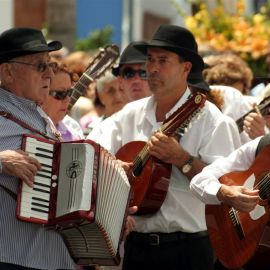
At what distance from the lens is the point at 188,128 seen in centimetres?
751

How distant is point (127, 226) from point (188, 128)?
2.81 ft

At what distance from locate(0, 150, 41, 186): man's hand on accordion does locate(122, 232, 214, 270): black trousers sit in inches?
54.2

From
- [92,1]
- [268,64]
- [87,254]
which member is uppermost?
[87,254]

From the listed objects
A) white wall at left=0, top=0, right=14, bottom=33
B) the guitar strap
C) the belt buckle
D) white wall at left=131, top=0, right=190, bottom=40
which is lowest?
white wall at left=131, top=0, right=190, bottom=40

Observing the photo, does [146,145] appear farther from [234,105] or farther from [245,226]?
[234,105]

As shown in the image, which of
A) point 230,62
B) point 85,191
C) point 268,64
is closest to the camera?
point 85,191

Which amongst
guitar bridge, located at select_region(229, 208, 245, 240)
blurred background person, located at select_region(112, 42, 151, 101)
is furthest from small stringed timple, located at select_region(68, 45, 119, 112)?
guitar bridge, located at select_region(229, 208, 245, 240)

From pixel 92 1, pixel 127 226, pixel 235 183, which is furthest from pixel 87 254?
pixel 92 1

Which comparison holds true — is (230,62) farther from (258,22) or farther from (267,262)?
(267,262)

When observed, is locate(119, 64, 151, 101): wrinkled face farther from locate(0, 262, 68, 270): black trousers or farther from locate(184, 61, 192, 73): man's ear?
locate(0, 262, 68, 270): black trousers

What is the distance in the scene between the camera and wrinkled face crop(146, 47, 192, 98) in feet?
25.2

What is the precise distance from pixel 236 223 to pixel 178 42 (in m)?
1.32

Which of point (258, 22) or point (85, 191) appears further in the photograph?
point (258, 22)

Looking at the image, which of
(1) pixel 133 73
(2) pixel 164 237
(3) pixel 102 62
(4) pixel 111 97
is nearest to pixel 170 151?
(2) pixel 164 237
